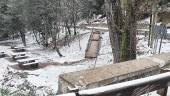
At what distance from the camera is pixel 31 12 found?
3581cm

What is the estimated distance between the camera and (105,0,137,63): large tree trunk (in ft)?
30.5

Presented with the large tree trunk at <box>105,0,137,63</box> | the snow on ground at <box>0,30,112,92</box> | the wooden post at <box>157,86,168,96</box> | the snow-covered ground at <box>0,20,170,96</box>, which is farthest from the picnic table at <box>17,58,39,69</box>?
the wooden post at <box>157,86,168,96</box>

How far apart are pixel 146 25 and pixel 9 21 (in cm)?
1835

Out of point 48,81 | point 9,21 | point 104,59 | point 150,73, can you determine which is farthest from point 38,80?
point 9,21

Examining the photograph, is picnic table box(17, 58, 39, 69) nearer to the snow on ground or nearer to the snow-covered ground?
the snow-covered ground

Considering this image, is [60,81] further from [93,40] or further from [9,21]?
[9,21]

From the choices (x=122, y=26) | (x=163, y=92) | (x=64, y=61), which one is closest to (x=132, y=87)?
(x=163, y=92)

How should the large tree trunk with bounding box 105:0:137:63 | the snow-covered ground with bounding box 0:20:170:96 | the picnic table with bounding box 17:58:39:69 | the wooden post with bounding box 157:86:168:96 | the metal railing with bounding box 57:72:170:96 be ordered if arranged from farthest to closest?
the picnic table with bounding box 17:58:39:69 → the snow-covered ground with bounding box 0:20:170:96 → the large tree trunk with bounding box 105:0:137:63 → the wooden post with bounding box 157:86:168:96 → the metal railing with bounding box 57:72:170:96

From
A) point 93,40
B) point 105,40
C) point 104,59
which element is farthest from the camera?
point 105,40

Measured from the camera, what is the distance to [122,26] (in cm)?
955

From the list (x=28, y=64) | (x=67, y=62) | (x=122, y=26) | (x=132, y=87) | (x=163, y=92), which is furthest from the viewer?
(x=67, y=62)

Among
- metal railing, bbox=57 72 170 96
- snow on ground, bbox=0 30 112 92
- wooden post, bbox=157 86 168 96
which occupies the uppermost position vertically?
metal railing, bbox=57 72 170 96

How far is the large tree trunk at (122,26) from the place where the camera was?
30.5 ft

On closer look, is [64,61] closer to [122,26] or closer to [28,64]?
[28,64]
